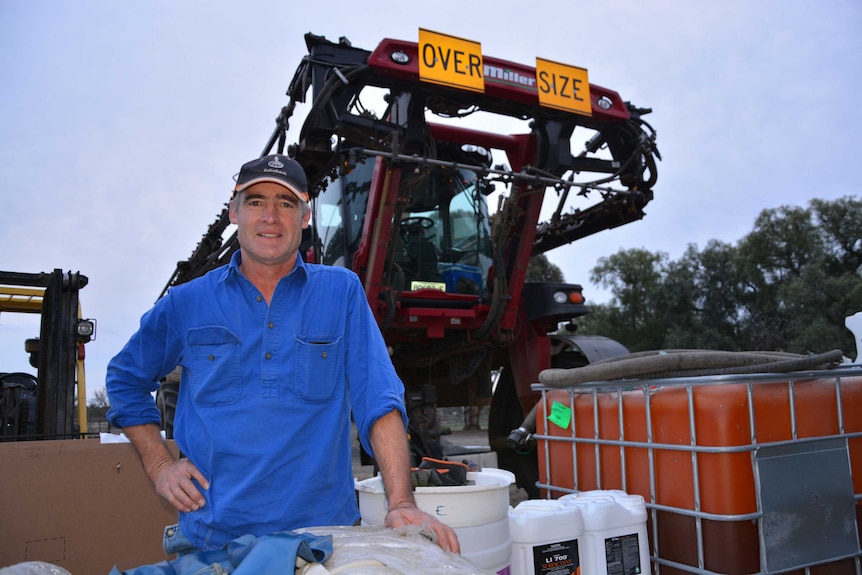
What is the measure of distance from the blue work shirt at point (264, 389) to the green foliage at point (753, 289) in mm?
22593

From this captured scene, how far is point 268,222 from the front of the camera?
2.04 meters

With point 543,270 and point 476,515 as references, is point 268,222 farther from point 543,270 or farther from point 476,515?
point 543,270

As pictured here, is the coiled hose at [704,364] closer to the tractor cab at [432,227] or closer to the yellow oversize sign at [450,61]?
the yellow oversize sign at [450,61]

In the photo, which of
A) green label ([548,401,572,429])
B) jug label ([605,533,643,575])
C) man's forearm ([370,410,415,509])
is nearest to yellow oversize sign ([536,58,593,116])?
green label ([548,401,572,429])

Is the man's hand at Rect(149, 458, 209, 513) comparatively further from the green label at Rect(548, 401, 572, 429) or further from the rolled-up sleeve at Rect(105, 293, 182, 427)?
the green label at Rect(548, 401, 572, 429)

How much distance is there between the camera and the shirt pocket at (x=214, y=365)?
1886 mm

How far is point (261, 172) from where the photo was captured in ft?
6.68

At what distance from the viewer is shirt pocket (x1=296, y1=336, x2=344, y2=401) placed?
1.89m

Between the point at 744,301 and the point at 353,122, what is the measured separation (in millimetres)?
25190

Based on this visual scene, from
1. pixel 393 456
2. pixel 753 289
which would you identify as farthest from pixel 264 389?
pixel 753 289

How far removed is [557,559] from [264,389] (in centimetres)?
146

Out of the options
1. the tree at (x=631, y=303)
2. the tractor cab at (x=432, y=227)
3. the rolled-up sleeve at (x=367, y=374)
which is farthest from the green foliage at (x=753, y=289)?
the rolled-up sleeve at (x=367, y=374)

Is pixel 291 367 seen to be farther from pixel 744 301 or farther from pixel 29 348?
pixel 744 301

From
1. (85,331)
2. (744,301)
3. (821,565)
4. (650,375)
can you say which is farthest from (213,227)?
(744,301)
